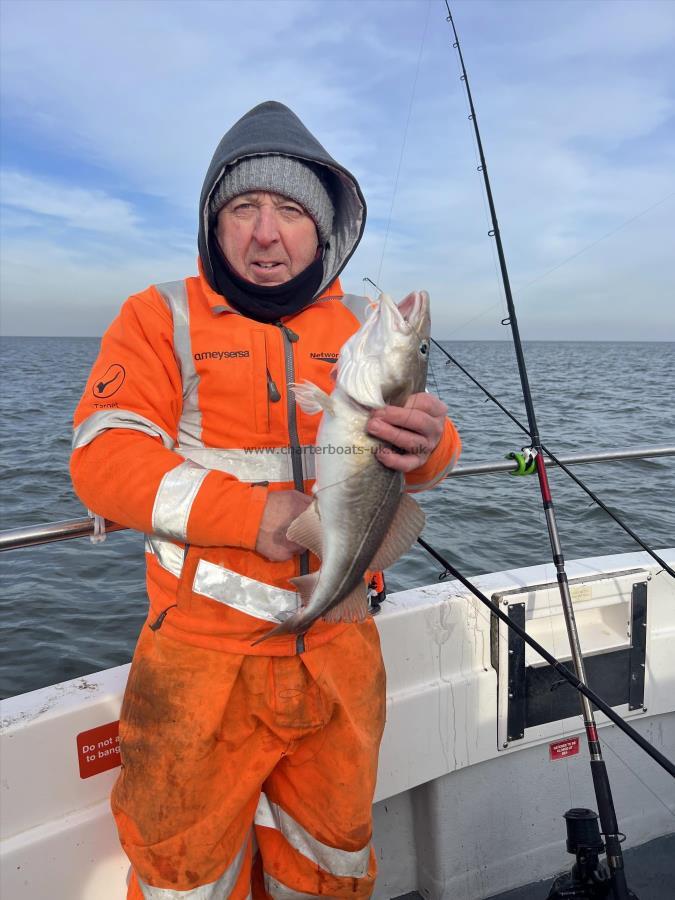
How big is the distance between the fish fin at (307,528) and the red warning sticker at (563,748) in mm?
2385

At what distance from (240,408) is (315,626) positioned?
780 mm

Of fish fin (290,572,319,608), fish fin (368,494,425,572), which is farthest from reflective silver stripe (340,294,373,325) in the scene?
fish fin (290,572,319,608)

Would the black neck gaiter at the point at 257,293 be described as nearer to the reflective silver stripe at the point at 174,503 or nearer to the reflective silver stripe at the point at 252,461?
the reflective silver stripe at the point at 252,461

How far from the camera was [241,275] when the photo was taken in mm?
2512

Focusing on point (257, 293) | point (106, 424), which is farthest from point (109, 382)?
point (257, 293)

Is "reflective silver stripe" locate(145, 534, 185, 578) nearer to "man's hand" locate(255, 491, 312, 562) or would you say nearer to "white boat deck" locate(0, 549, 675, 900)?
"man's hand" locate(255, 491, 312, 562)

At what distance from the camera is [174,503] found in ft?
6.71

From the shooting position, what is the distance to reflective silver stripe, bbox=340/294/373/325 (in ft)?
9.08

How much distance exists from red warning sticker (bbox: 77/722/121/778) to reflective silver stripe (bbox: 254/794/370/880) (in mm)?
583

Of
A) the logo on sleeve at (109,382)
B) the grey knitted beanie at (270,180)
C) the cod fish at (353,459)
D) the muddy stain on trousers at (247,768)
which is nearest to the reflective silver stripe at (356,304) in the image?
the grey knitted beanie at (270,180)

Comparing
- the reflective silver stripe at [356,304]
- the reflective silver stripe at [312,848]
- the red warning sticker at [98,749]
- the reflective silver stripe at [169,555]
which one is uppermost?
the reflective silver stripe at [356,304]

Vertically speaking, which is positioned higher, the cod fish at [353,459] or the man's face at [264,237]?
the man's face at [264,237]

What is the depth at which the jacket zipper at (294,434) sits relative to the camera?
231cm

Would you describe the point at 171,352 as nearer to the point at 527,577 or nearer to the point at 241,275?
the point at 241,275
